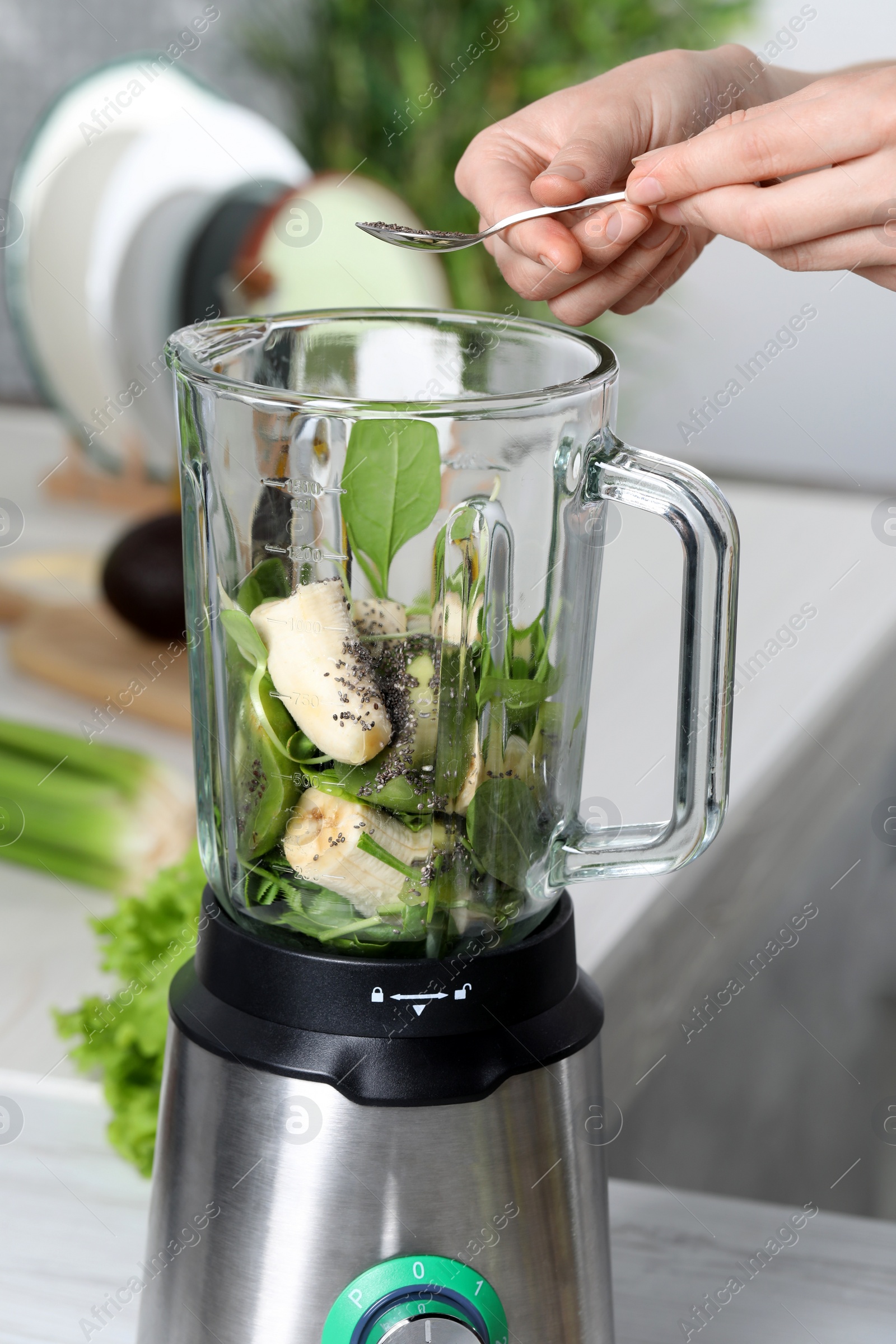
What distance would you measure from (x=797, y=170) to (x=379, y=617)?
0.71ft

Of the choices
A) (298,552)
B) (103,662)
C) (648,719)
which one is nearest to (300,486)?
(298,552)

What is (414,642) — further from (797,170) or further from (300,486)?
(797,170)

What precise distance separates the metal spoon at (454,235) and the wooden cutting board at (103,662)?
0.61 meters

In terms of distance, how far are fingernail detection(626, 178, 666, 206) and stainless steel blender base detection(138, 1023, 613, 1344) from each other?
0.31 metres

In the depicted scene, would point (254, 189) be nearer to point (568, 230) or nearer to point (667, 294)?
point (568, 230)

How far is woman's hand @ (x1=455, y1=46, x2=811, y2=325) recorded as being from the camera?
53 centimetres

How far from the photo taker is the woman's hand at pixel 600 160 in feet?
1.73

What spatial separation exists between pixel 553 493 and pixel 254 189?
3.23ft

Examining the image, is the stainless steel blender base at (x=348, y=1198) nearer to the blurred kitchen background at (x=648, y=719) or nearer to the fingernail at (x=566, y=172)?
the blurred kitchen background at (x=648, y=719)

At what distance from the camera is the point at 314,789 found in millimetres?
435

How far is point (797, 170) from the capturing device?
45 centimetres

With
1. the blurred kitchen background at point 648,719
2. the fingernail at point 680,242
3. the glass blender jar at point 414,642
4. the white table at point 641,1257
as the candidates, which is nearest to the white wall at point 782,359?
the blurred kitchen background at point 648,719

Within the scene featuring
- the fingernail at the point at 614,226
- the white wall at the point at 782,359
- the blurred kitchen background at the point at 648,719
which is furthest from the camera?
the white wall at the point at 782,359

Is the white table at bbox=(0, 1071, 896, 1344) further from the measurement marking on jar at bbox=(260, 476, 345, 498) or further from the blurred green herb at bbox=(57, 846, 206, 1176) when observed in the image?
the measurement marking on jar at bbox=(260, 476, 345, 498)
